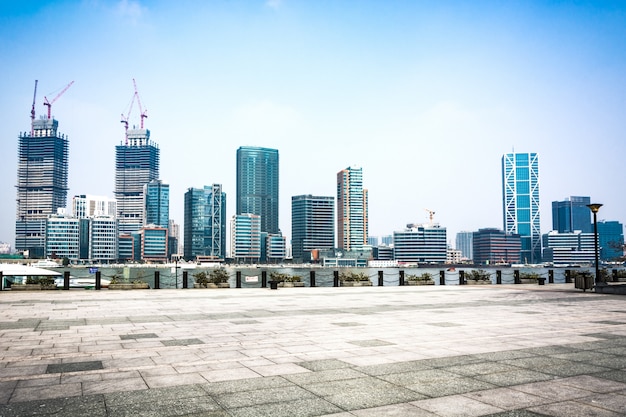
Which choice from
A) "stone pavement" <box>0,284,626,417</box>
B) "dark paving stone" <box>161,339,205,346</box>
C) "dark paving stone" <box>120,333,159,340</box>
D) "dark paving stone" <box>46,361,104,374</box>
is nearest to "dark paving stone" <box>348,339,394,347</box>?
"stone pavement" <box>0,284,626,417</box>

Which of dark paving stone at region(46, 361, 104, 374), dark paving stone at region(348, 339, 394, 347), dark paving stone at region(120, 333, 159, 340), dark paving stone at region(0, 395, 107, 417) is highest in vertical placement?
dark paving stone at region(0, 395, 107, 417)

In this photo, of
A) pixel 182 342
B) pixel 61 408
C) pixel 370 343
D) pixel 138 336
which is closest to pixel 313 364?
pixel 370 343

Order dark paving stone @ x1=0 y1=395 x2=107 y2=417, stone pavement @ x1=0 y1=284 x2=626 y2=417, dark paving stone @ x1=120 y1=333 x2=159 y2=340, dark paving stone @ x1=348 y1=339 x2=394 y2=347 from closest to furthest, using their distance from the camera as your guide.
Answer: dark paving stone @ x1=0 y1=395 x2=107 y2=417 → stone pavement @ x1=0 y1=284 x2=626 y2=417 → dark paving stone @ x1=348 y1=339 x2=394 y2=347 → dark paving stone @ x1=120 y1=333 x2=159 y2=340

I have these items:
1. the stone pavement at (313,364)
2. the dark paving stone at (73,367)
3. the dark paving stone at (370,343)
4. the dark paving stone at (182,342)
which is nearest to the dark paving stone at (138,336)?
Result: the stone pavement at (313,364)

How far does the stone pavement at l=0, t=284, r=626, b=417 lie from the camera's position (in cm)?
769

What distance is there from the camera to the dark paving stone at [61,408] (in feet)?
23.6

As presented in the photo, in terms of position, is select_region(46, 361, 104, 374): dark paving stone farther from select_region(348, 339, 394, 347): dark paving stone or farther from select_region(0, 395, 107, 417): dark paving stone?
select_region(348, 339, 394, 347): dark paving stone

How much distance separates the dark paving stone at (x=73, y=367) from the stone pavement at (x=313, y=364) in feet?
0.27

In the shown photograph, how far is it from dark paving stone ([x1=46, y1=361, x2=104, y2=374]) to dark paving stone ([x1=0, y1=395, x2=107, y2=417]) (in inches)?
91.7

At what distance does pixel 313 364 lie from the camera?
1071 centimetres

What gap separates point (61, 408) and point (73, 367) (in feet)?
10.7

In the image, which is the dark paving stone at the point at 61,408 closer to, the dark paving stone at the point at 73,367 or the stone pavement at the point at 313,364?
the stone pavement at the point at 313,364

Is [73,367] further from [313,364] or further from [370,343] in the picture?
[370,343]

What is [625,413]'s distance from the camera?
725 cm
